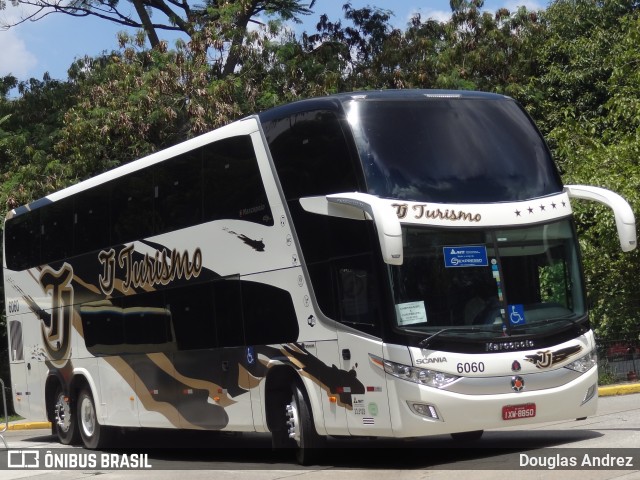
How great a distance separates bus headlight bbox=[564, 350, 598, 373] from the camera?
38.9 feet

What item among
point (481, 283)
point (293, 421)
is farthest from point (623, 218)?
point (293, 421)

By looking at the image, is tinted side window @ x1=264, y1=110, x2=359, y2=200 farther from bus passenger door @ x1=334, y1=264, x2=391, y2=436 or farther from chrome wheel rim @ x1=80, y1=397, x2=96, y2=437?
chrome wheel rim @ x1=80, y1=397, x2=96, y2=437

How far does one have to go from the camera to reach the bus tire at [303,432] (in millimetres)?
12422

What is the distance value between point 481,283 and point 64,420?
978 centimetres

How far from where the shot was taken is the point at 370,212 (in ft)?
36.5

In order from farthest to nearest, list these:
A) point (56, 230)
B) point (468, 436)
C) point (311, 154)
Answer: point (56, 230) → point (468, 436) → point (311, 154)

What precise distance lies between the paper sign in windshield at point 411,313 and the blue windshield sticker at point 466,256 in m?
0.56

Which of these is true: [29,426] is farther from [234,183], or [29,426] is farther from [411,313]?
[411,313]

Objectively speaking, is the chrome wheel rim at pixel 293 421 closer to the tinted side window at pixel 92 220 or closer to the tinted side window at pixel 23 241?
the tinted side window at pixel 92 220

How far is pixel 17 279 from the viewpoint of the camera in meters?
20.0

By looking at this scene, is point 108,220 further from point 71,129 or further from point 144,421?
point 71,129

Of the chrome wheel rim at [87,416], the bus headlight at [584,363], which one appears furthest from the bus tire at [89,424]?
the bus headlight at [584,363]

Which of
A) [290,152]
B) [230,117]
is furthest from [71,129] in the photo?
[290,152]

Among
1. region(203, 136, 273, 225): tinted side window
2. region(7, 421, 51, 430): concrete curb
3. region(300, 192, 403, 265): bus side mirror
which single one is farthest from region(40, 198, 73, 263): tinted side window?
region(7, 421, 51, 430): concrete curb
